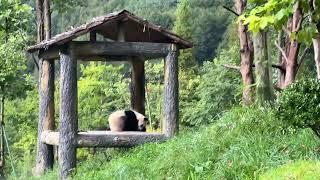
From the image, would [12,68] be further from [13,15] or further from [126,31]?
[126,31]

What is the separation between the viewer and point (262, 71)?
27.9 feet

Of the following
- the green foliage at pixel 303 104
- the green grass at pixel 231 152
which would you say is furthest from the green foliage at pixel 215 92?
the green foliage at pixel 303 104

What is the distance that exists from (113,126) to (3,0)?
5.44m

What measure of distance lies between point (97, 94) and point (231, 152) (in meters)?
16.3

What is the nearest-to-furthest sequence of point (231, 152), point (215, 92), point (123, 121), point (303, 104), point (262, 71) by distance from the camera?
point (303, 104) → point (231, 152) → point (262, 71) → point (123, 121) → point (215, 92)

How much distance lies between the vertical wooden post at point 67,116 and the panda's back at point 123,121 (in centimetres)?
129

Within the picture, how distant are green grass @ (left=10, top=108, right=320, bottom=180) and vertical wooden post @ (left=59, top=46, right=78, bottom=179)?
1168 mm

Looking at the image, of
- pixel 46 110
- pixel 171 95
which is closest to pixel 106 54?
pixel 171 95

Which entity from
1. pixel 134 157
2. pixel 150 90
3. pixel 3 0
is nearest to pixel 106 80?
pixel 150 90

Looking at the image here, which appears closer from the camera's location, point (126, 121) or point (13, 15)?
point (126, 121)

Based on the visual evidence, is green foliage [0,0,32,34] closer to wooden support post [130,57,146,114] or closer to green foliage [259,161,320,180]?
wooden support post [130,57,146,114]

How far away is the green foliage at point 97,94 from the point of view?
71.3 feet

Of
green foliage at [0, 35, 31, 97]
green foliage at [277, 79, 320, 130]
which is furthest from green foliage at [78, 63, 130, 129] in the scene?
green foliage at [277, 79, 320, 130]

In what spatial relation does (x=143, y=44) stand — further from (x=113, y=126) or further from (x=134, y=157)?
(x=134, y=157)
